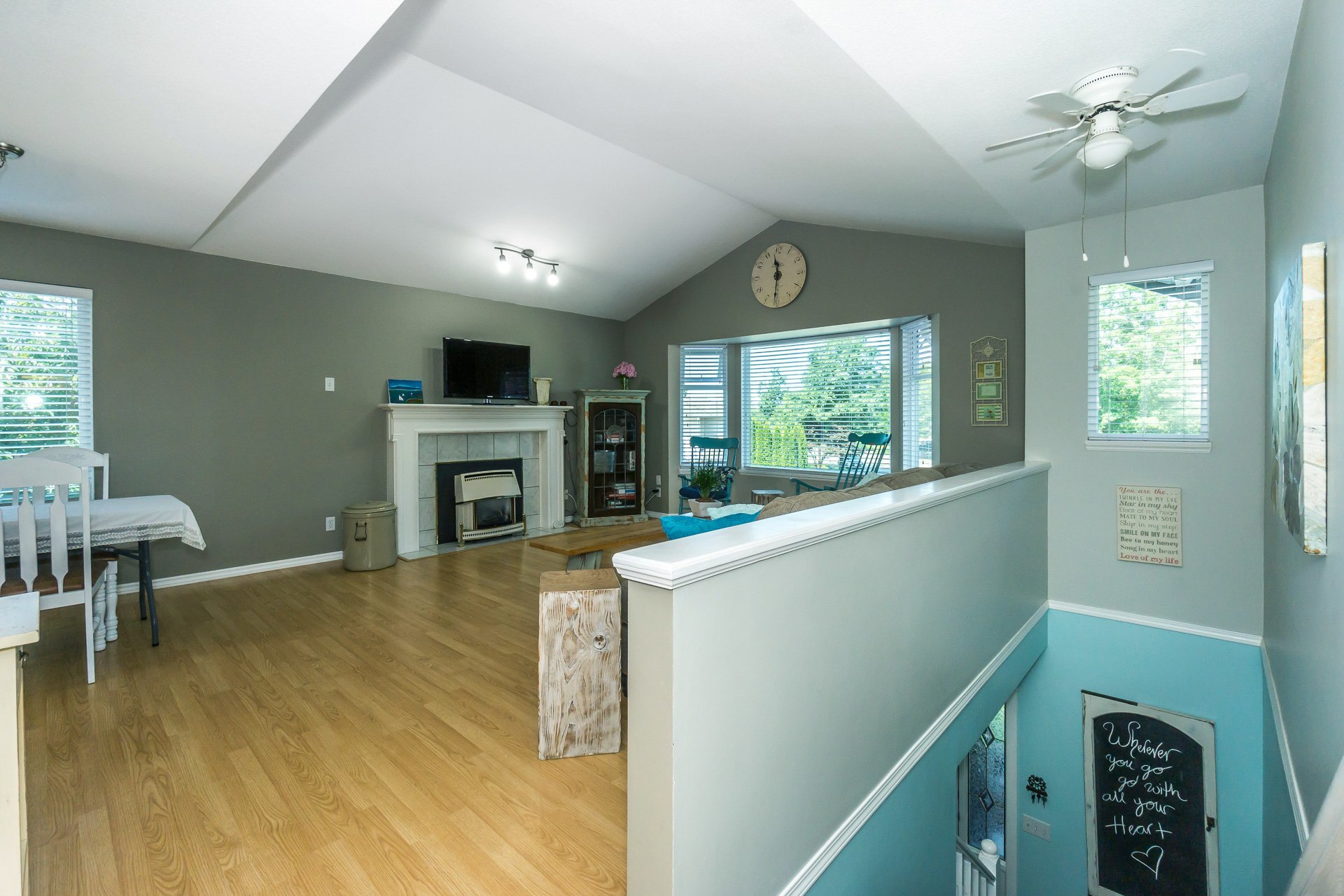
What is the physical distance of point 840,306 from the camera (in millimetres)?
5227

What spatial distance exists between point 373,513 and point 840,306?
13.9 ft

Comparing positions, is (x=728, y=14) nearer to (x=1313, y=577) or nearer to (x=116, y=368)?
(x=1313, y=577)

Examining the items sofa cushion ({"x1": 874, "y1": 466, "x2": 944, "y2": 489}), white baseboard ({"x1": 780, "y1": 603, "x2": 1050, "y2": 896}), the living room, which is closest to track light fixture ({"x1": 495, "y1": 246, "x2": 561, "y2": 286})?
the living room

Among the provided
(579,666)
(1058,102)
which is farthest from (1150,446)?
(579,666)

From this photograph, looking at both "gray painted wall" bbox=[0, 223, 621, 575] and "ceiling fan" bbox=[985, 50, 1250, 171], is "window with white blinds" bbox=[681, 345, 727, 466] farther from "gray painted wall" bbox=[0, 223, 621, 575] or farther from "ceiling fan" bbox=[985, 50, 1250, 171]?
"ceiling fan" bbox=[985, 50, 1250, 171]

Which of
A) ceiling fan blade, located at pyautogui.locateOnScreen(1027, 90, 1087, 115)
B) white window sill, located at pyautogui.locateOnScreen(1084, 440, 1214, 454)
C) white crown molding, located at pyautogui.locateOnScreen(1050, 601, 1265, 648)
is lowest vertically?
white crown molding, located at pyautogui.locateOnScreen(1050, 601, 1265, 648)

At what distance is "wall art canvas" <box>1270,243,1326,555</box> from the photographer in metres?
1.40

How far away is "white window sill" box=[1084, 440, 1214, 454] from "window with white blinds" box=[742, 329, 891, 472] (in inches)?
80.8

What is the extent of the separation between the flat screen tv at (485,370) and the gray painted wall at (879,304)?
5.32 ft

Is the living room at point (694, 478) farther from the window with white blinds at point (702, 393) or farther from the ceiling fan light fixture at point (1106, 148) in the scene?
the window with white blinds at point (702, 393)

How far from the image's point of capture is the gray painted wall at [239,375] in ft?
12.7

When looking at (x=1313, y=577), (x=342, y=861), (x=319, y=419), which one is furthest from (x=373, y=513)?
(x=1313, y=577)

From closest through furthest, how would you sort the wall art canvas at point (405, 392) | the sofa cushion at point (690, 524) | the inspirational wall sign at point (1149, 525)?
1. the sofa cushion at point (690, 524)
2. the inspirational wall sign at point (1149, 525)
3. the wall art canvas at point (405, 392)

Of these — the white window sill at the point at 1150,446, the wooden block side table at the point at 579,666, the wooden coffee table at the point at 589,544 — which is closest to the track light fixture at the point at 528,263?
the wooden coffee table at the point at 589,544
